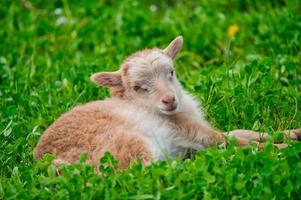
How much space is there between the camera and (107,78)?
8055 mm

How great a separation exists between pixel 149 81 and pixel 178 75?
1.98 m

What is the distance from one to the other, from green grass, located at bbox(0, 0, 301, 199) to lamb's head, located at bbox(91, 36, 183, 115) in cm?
67

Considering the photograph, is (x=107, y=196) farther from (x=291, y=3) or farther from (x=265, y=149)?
(x=291, y=3)

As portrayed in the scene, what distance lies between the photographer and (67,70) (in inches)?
383

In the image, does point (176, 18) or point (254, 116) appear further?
point (176, 18)

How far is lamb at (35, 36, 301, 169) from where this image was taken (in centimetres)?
712

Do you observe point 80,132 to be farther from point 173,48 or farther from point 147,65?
point 173,48

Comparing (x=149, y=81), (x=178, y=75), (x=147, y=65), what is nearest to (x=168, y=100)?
(x=149, y=81)

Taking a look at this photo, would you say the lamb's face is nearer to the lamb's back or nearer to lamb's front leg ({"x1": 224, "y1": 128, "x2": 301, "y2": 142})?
the lamb's back

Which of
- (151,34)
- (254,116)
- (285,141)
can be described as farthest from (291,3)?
(285,141)

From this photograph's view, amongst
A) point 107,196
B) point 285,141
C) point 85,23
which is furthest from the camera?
point 85,23

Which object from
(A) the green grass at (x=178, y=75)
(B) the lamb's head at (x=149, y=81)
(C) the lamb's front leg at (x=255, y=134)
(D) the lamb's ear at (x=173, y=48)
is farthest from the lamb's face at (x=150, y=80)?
(A) the green grass at (x=178, y=75)

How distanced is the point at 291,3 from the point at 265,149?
5.04 meters

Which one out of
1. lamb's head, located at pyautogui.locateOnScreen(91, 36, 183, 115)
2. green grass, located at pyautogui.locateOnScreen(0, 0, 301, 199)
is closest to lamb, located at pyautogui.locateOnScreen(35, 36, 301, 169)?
lamb's head, located at pyautogui.locateOnScreen(91, 36, 183, 115)
